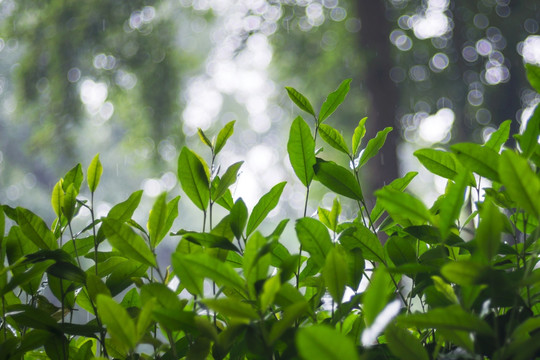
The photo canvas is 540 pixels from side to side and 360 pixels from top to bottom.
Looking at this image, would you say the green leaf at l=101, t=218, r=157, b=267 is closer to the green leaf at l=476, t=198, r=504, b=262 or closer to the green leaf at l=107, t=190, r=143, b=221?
the green leaf at l=107, t=190, r=143, b=221

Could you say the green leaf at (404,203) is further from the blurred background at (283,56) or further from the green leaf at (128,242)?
the blurred background at (283,56)

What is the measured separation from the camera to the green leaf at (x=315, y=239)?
35 centimetres

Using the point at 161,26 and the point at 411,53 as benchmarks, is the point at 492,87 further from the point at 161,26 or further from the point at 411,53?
the point at 161,26

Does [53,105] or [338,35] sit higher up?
[53,105]

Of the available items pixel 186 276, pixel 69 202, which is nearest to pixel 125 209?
pixel 69 202

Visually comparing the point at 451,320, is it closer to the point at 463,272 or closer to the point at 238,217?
the point at 463,272

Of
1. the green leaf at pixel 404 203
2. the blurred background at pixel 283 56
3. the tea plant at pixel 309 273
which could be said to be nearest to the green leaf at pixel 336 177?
the tea plant at pixel 309 273

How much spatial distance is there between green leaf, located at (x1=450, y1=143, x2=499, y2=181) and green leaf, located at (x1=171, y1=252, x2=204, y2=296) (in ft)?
0.55

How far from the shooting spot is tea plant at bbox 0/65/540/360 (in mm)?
262

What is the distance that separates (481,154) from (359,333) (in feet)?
0.50

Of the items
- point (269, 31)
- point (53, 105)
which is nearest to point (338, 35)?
point (269, 31)

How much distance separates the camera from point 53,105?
251 inches

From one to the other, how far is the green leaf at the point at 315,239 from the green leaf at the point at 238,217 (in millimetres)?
45

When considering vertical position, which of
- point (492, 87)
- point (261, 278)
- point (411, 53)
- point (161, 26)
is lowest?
point (492, 87)
